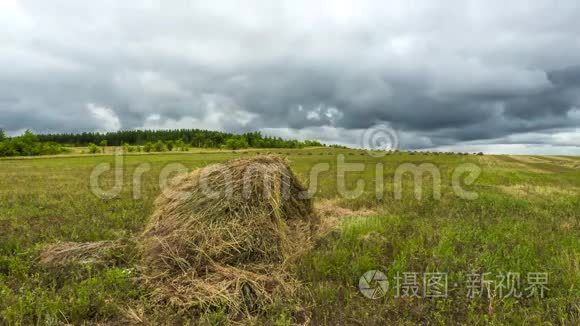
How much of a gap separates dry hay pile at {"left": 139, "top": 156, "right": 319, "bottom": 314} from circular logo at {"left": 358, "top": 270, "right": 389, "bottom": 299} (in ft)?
3.54

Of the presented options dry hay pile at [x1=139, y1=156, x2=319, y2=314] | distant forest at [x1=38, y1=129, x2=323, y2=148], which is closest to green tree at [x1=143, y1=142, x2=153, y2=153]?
distant forest at [x1=38, y1=129, x2=323, y2=148]

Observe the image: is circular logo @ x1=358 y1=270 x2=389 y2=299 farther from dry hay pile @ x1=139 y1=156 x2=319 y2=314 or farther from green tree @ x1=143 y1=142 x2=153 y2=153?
green tree @ x1=143 y1=142 x2=153 y2=153

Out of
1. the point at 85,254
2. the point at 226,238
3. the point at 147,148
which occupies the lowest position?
the point at 85,254

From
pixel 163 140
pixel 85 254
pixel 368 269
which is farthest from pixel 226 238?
pixel 163 140

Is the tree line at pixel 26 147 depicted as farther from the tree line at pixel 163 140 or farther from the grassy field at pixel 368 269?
the grassy field at pixel 368 269

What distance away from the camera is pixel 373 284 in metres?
5.27

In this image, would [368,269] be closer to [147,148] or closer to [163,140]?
[147,148]

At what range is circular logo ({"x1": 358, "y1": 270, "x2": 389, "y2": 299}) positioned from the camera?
5012 millimetres

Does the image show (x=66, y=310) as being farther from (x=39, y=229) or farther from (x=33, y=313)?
(x=39, y=229)

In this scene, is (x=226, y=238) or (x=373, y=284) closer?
(x=373, y=284)

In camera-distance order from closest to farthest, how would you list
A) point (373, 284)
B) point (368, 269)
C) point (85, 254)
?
point (373, 284) < point (368, 269) < point (85, 254)

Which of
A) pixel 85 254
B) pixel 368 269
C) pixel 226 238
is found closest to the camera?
pixel 368 269

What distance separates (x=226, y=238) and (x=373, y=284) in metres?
2.47

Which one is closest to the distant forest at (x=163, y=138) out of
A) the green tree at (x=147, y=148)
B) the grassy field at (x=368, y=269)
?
the green tree at (x=147, y=148)
